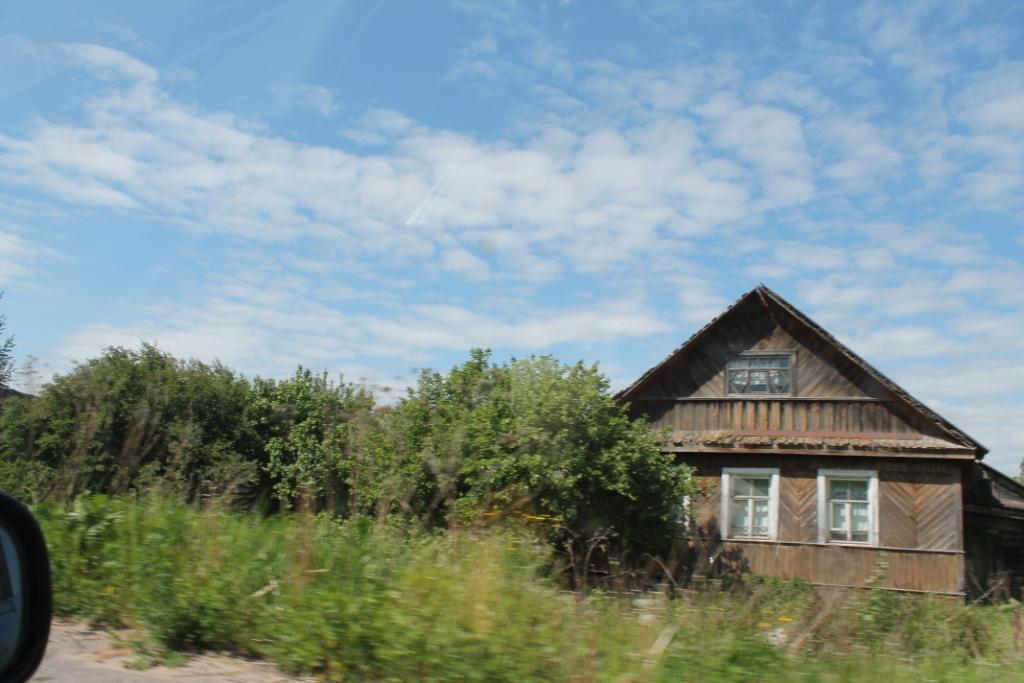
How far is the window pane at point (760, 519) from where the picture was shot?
20.6 m

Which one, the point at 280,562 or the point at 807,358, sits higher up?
the point at 807,358

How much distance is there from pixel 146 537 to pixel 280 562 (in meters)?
1.04

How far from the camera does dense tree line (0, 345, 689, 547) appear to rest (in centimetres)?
804

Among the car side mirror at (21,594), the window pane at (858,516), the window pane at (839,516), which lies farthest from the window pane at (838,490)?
the car side mirror at (21,594)

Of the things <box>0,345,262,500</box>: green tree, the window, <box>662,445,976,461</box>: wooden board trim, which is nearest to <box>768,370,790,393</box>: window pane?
the window

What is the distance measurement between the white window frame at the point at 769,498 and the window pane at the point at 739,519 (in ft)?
0.25

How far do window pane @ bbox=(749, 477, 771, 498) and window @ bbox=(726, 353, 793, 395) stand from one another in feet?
7.00

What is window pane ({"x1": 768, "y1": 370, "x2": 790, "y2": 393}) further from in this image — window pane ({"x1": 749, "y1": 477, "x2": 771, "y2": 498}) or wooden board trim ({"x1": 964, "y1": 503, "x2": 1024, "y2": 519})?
wooden board trim ({"x1": 964, "y1": 503, "x2": 1024, "y2": 519})

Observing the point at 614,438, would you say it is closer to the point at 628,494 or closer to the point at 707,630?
the point at 628,494

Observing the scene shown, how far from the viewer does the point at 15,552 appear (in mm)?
2373

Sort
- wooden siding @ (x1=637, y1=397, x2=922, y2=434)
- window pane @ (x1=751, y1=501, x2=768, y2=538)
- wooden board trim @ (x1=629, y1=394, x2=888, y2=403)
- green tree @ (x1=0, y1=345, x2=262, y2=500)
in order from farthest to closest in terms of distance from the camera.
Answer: window pane @ (x1=751, y1=501, x2=768, y2=538) < wooden board trim @ (x1=629, y1=394, x2=888, y2=403) < wooden siding @ (x1=637, y1=397, x2=922, y2=434) < green tree @ (x1=0, y1=345, x2=262, y2=500)

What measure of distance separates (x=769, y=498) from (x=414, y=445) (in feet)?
28.6

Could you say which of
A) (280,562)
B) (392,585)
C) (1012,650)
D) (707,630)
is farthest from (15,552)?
(1012,650)

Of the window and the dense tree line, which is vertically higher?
the window
